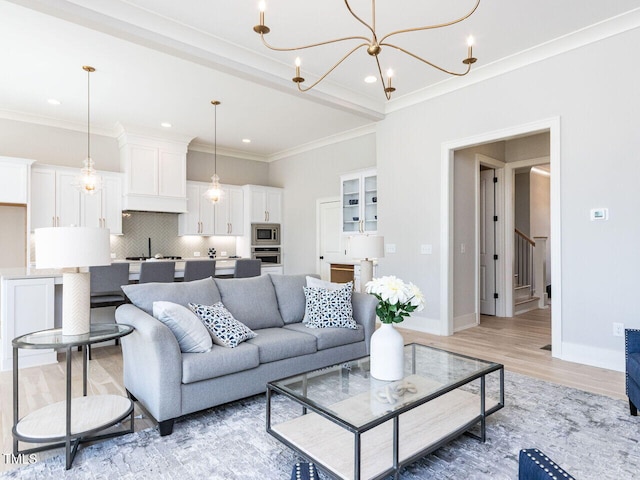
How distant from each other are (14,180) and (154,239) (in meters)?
2.24

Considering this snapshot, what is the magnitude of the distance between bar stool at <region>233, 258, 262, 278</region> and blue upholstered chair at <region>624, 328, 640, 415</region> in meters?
3.94

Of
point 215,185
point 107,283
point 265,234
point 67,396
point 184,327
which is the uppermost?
point 215,185

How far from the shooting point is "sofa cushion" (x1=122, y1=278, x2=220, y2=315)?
9.17ft

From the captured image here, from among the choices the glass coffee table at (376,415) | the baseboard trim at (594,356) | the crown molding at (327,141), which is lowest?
the baseboard trim at (594,356)

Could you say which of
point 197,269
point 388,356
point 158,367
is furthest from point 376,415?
point 197,269

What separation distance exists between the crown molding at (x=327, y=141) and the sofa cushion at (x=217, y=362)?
458cm

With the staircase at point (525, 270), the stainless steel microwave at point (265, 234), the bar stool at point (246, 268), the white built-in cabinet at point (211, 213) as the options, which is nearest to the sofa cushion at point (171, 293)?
the bar stool at point (246, 268)

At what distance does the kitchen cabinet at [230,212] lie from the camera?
7574 millimetres

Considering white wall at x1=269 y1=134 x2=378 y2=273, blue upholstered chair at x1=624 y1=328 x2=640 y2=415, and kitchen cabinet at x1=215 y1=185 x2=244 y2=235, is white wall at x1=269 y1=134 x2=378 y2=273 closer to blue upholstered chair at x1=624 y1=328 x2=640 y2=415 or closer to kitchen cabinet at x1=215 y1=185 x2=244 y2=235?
kitchen cabinet at x1=215 y1=185 x2=244 y2=235

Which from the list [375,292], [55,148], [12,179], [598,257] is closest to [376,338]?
[375,292]

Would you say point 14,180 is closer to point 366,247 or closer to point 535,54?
point 366,247

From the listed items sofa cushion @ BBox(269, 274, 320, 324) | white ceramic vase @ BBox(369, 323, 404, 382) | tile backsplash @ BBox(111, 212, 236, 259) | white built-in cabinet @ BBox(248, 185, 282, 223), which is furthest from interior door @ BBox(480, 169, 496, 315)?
tile backsplash @ BBox(111, 212, 236, 259)

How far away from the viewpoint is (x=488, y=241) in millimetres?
6273

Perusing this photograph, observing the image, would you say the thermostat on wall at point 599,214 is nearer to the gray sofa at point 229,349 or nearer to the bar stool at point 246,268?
the gray sofa at point 229,349
